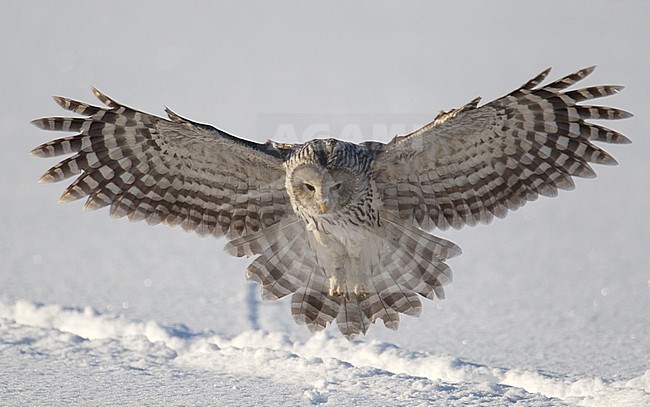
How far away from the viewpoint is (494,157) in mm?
5707

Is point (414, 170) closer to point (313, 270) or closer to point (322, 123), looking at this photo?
point (313, 270)

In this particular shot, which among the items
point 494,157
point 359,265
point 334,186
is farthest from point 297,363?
point 494,157

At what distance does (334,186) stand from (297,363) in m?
1.35

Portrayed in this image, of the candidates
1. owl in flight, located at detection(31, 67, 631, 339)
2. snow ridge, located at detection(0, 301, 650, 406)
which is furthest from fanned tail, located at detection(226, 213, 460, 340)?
snow ridge, located at detection(0, 301, 650, 406)

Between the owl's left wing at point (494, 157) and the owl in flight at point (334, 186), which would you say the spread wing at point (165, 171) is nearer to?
the owl in flight at point (334, 186)

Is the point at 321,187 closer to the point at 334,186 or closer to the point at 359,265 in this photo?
the point at 334,186

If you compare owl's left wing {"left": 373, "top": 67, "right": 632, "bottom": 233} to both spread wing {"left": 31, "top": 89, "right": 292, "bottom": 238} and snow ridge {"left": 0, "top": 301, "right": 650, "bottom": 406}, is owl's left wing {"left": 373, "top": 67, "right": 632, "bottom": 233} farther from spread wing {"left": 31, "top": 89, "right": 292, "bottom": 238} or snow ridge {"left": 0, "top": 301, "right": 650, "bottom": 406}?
snow ridge {"left": 0, "top": 301, "right": 650, "bottom": 406}

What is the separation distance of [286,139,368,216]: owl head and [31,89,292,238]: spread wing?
283mm

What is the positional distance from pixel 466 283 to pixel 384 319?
190 centimetres

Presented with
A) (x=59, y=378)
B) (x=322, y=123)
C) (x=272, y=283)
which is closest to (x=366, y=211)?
(x=272, y=283)

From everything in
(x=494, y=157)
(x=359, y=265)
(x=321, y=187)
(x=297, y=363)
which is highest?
(x=494, y=157)

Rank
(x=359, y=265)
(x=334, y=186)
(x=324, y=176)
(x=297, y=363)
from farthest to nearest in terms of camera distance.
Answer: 1. (x=297, y=363)
2. (x=359, y=265)
3. (x=334, y=186)
4. (x=324, y=176)

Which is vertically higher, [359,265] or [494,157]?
[494,157]

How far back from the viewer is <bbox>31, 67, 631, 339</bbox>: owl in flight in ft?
18.2
